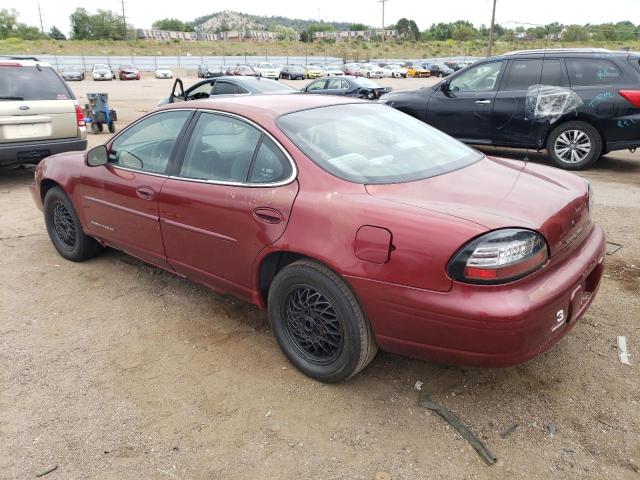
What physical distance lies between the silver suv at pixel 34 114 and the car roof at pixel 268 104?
4.31m

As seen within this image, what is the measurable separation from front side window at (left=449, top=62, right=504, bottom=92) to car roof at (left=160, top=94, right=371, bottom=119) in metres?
5.33

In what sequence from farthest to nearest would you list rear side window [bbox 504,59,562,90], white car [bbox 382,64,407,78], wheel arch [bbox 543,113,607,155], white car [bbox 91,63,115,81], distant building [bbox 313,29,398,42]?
distant building [bbox 313,29,398,42], white car [bbox 382,64,407,78], white car [bbox 91,63,115,81], rear side window [bbox 504,59,562,90], wheel arch [bbox 543,113,607,155]

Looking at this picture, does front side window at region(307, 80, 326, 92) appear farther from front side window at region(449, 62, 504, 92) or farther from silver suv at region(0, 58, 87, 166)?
silver suv at region(0, 58, 87, 166)

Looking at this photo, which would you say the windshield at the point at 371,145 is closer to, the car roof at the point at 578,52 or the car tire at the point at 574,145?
the car tire at the point at 574,145

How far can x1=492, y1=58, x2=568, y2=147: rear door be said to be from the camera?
779 cm

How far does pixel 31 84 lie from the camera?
23.4ft

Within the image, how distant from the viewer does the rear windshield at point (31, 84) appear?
690 centimetres

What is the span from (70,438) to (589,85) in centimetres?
787

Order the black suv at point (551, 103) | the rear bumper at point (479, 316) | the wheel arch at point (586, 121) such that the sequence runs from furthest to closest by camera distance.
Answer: the wheel arch at point (586, 121), the black suv at point (551, 103), the rear bumper at point (479, 316)

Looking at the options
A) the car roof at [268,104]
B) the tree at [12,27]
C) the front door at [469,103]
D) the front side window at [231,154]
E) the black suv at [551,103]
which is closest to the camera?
the front side window at [231,154]

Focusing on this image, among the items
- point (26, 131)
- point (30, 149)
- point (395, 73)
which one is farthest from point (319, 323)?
point (395, 73)

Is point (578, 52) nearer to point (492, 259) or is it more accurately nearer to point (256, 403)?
point (492, 259)

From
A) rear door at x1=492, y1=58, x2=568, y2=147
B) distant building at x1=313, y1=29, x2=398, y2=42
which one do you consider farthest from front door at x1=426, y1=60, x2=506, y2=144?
distant building at x1=313, y1=29, x2=398, y2=42

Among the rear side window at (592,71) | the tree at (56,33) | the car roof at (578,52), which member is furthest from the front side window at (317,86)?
the tree at (56,33)
